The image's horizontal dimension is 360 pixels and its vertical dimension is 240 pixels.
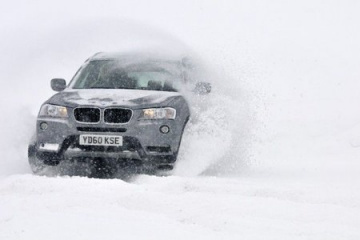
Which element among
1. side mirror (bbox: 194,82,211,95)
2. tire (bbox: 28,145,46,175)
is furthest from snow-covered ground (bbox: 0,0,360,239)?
tire (bbox: 28,145,46,175)

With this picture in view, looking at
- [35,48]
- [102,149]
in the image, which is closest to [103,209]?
[102,149]

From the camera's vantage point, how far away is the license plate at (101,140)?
7410mm

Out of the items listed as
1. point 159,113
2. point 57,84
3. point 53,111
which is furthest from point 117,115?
point 57,84

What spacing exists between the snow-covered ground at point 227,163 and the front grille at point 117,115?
667 millimetres

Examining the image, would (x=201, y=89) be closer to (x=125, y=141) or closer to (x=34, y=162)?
(x=125, y=141)

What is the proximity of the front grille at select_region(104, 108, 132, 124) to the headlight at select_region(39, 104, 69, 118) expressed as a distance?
0.47 meters

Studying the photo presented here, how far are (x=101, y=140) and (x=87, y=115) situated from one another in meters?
0.37

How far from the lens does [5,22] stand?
2795cm

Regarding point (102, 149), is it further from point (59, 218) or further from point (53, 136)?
point (59, 218)

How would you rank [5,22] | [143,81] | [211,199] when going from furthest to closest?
[5,22]
[143,81]
[211,199]

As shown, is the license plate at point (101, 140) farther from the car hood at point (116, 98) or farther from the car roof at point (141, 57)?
the car roof at point (141, 57)

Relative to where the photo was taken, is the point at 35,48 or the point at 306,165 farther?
the point at 35,48

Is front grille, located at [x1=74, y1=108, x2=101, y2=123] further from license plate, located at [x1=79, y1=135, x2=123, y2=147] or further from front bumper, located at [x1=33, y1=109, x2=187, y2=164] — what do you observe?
license plate, located at [x1=79, y1=135, x2=123, y2=147]

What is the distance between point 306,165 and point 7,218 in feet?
19.9
